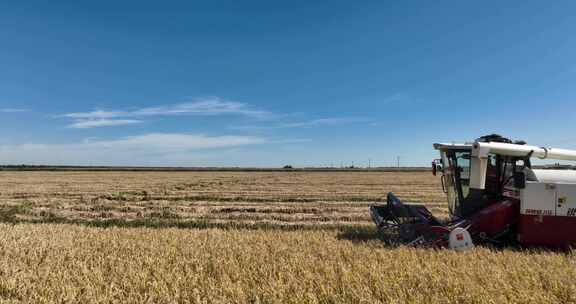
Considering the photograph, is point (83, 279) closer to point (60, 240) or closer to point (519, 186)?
point (60, 240)

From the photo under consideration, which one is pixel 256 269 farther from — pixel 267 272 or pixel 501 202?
pixel 501 202

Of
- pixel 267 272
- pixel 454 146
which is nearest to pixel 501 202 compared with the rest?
pixel 454 146

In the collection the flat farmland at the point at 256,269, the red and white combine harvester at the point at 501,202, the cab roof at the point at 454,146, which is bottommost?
the flat farmland at the point at 256,269

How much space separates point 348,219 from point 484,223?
523 centimetres

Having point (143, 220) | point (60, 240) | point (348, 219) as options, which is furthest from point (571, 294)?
point (143, 220)

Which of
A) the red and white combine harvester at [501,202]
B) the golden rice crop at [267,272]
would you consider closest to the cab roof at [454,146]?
the red and white combine harvester at [501,202]

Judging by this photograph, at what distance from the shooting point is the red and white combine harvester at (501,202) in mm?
6758

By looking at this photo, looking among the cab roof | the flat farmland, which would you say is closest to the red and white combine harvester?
the cab roof

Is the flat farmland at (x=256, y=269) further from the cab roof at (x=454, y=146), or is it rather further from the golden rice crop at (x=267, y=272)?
the cab roof at (x=454, y=146)

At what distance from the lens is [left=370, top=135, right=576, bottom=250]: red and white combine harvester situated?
6.76 metres

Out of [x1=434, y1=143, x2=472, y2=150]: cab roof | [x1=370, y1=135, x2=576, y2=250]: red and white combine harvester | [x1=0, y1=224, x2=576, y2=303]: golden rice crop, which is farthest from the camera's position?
[x1=434, y1=143, x2=472, y2=150]: cab roof

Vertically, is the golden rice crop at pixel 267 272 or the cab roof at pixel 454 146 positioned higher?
the cab roof at pixel 454 146

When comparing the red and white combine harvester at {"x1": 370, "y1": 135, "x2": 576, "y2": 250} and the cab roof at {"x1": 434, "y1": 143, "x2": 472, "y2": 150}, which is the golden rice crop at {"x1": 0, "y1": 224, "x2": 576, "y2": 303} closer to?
the red and white combine harvester at {"x1": 370, "y1": 135, "x2": 576, "y2": 250}

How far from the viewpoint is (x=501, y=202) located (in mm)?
7266
